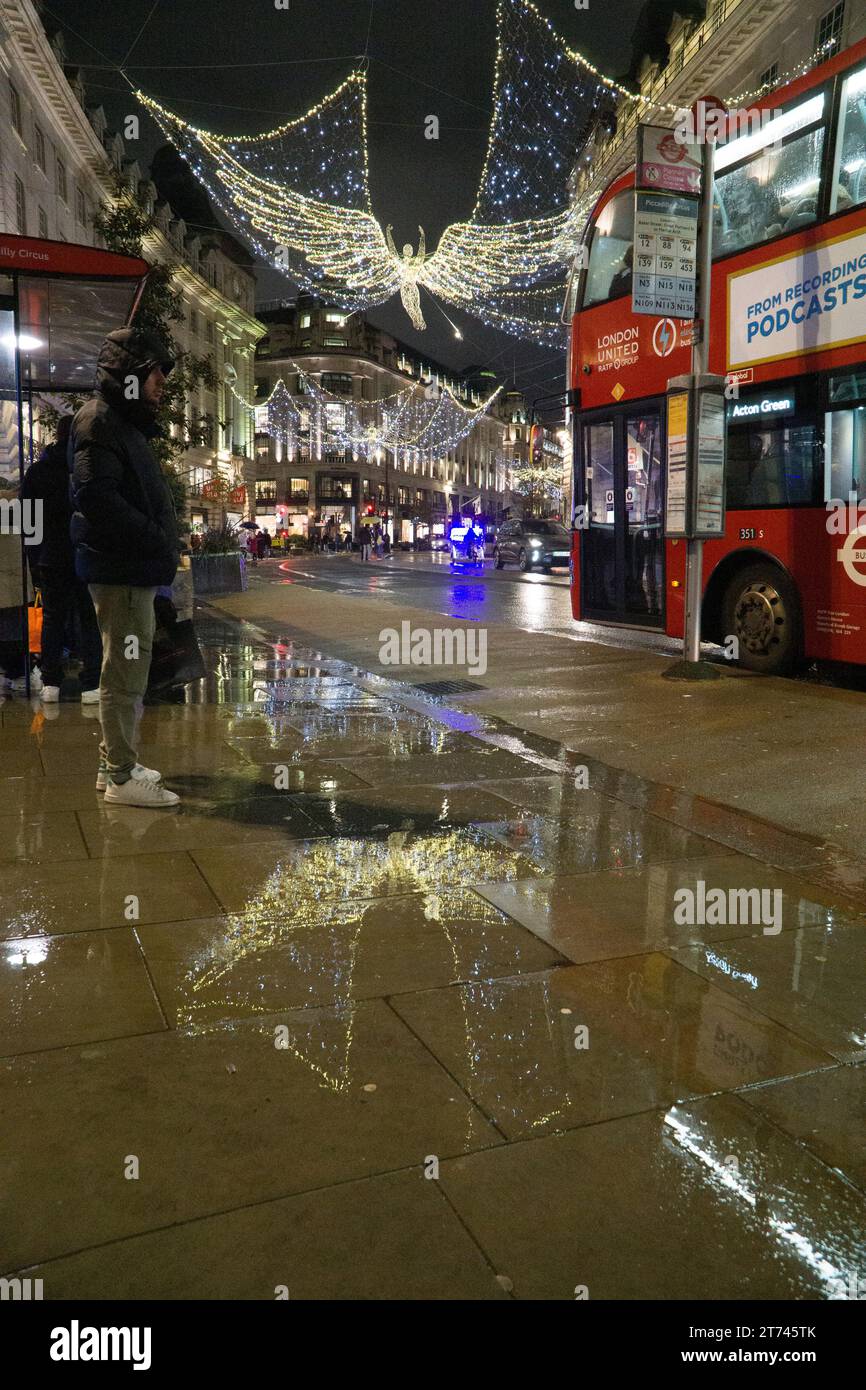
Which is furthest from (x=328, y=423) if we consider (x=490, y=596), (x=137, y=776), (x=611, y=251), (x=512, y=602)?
(x=137, y=776)

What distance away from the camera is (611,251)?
33.7 ft

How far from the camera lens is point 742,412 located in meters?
9.02

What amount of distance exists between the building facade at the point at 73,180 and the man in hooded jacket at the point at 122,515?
10.0m

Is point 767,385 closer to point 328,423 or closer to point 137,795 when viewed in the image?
point 137,795

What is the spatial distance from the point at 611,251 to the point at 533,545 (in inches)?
812

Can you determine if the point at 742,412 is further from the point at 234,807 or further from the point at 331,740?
the point at 234,807

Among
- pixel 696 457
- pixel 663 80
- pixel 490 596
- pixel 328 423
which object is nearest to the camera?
pixel 696 457

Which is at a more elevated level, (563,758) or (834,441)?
(834,441)

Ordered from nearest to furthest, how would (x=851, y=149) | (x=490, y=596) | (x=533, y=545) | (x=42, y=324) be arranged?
(x=851, y=149)
(x=42, y=324)
(x=490, y=596)
(x=533, y=545)

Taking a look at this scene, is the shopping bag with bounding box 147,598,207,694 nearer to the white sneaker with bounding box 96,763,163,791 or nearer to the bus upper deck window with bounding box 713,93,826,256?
the white sneaker with bounding box 96,763,163,791

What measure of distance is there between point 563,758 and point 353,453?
8408 cm

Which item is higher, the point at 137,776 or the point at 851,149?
the point at 851,149
